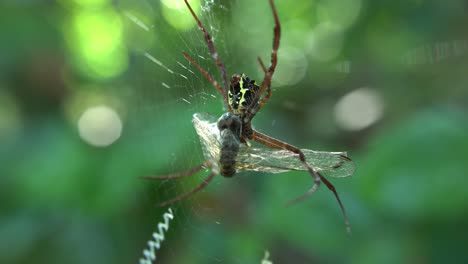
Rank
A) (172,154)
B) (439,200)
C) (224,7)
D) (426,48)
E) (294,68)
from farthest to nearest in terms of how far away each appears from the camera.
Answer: (294,68) < (426,48) < (224,7) < (172,154) < (439,200)

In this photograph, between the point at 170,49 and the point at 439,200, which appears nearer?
the point at 439,200

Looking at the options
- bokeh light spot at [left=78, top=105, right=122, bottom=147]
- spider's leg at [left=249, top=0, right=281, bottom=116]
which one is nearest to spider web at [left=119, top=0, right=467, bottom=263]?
bokeh light spot at [left=78, top=105, right=122, bottom=147]

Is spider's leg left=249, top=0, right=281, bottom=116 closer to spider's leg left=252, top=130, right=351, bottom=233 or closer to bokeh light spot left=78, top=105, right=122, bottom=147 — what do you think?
spider's leg left=252, top=130, right=351, bottom=233

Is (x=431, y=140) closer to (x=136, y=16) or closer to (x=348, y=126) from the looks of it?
(x=348, y=126)

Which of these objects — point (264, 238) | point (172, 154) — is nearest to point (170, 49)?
point (172, 154)

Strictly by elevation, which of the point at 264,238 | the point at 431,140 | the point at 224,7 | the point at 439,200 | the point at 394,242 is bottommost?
the point at 264,238

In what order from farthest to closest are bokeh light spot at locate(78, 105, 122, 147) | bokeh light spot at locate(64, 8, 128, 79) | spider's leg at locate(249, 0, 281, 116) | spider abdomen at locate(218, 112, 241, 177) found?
bokeh light spot at locate(64, 8, 128, 79) < bokeh light spot at locate(78, 105, 122, 147) < spider's leg at locate(249, 0, 281, 116) < spider abdomen at locate(218, 112, 241, 177)
